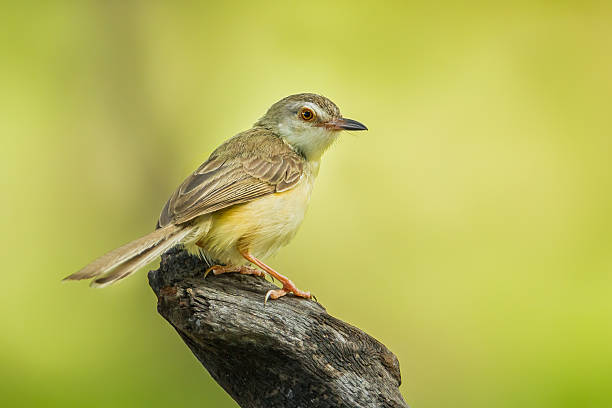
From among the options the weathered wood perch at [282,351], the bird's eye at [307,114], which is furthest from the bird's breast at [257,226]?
the bird's eye at [307,114]

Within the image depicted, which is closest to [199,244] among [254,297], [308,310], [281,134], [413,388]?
[254,297]

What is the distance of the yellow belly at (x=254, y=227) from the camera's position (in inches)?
201

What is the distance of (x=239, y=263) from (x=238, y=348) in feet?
3.65

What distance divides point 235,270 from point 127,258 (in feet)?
3.73

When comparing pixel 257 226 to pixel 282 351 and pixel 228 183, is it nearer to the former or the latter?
pixel 228 183

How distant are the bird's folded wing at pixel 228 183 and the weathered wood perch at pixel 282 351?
1.88 feet

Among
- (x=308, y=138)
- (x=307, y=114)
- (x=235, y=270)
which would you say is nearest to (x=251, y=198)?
(x=235, y=270)

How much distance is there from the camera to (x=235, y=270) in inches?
205

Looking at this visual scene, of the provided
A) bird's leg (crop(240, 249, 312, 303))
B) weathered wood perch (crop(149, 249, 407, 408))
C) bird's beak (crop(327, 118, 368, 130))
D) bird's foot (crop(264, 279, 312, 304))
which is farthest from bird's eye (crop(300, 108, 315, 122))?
weathered wood perch (crop(149, 249, 407, 408))

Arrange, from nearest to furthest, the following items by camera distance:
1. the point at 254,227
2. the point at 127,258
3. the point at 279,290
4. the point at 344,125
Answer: the point at 127,258
the point at 279,290
the point at 254,227
the point at 344,125

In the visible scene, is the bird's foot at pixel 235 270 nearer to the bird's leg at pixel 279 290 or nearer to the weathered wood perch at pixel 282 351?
the bird's leg at pixel 279 290

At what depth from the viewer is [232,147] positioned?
5781 millimetres

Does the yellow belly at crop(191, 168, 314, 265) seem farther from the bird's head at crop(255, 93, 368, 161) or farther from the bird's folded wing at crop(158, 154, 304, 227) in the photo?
the bird's head at crop(255, 93, 368, 161)

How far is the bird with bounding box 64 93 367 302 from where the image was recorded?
4.86 m
